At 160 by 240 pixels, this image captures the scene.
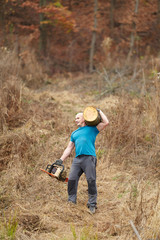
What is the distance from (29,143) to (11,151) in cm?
44

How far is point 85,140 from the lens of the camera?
3.98m

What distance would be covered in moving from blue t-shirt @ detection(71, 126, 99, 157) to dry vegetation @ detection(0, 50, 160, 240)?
2.49ft

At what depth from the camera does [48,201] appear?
4328mm

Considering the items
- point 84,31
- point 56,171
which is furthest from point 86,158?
point 84,31

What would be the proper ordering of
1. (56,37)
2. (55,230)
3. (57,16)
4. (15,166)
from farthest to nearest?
(56,37) → (57,16) → (15,166) → (55,230)

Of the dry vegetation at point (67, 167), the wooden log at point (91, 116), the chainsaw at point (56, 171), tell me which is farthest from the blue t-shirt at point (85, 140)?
the dry vegetation at point (67, 167)

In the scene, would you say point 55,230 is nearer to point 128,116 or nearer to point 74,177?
point 74,177

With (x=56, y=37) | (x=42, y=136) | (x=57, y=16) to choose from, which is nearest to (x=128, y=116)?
(x=42, y=136)

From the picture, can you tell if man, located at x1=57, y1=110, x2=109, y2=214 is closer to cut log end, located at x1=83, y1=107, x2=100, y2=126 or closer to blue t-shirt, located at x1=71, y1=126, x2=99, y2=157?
blue t-shirt, located at x1=71, y1=126, x2=99, y2=157


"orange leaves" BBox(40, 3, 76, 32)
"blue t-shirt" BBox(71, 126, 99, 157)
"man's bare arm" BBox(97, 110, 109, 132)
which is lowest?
"blue t-shirt" BBox(71, 126, 99, 157)

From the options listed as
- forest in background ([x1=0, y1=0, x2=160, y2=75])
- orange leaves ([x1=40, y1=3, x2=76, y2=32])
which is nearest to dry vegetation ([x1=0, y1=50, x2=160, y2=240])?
orange leaves ([x1=40, y1=3, x2=76, y2=32])

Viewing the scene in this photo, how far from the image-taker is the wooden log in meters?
3.89

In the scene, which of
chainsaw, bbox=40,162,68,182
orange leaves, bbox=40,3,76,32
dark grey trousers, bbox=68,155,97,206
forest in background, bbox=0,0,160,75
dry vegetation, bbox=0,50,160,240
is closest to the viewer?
dry vegetation, bbox=0,50,160,240

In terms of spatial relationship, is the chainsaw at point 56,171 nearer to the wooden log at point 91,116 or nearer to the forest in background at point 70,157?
the forest in background at point 70,157
